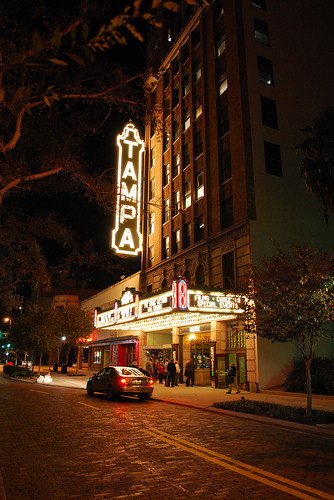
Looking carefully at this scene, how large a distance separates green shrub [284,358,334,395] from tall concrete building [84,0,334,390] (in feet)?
4.31

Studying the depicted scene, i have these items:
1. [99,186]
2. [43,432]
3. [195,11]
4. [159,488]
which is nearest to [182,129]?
[195,11]

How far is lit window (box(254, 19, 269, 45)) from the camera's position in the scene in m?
26.6

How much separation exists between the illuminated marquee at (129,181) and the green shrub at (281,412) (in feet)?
49.3

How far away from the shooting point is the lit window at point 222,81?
88.6 feet

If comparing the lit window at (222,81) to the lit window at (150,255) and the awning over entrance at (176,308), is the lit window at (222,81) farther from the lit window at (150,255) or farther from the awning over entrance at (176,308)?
the awning over entrance at (176,308)

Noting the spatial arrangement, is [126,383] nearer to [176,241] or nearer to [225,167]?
[225,167]

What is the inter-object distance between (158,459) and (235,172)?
1937 centimetres

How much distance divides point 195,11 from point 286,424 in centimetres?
3146

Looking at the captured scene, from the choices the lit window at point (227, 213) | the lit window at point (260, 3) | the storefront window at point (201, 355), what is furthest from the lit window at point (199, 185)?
the lit window at point (260, 3)

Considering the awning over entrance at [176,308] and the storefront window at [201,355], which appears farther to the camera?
the storefront window at [201,355]

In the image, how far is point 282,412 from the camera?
12586 mm

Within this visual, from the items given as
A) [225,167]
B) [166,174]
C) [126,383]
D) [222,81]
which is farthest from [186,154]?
[126,383]

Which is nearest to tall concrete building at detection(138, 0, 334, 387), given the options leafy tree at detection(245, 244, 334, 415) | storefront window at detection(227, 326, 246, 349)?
storefront window at detection(227, 326, 246, 349)

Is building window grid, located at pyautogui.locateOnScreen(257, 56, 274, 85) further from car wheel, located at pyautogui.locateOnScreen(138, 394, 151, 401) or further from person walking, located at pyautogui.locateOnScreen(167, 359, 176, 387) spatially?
car wheel, located at pyautogui.locateOnScreen(138, 394, 151, 401)
